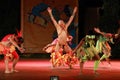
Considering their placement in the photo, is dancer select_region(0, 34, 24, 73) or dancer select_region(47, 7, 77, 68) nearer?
dancer select_region(0, 34, 24, 73)

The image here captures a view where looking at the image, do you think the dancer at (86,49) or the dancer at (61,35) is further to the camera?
the dancer at (61,35)

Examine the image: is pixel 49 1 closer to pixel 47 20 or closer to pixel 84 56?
pixel 47 20

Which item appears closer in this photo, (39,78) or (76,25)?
(39,78)

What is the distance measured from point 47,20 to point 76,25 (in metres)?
1.26

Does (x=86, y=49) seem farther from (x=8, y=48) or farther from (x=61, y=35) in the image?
(x=8, y=48)

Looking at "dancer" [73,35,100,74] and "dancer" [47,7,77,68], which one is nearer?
"dancer" [73,35,100,74]

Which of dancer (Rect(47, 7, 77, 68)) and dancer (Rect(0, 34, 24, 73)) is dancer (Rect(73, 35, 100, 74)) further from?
dancer (Rect(0, 34, 24, 73))

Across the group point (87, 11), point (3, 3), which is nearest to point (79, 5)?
point (87, 11)

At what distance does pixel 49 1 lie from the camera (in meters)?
19.8

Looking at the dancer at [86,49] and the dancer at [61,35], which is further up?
the dancer at [61,35]

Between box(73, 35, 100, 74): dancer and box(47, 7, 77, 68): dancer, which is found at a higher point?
box(47, 7, 77, 68): dancer

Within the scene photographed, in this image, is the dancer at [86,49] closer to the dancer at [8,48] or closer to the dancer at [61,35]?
the dancer at [61,35]

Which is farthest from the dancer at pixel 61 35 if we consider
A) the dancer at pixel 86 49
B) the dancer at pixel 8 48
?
the dancer at pixel 8 48

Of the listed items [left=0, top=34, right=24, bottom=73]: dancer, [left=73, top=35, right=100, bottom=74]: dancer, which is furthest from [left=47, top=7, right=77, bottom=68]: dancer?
[left=0, top=34, right=24, bottom=73]: dancer
